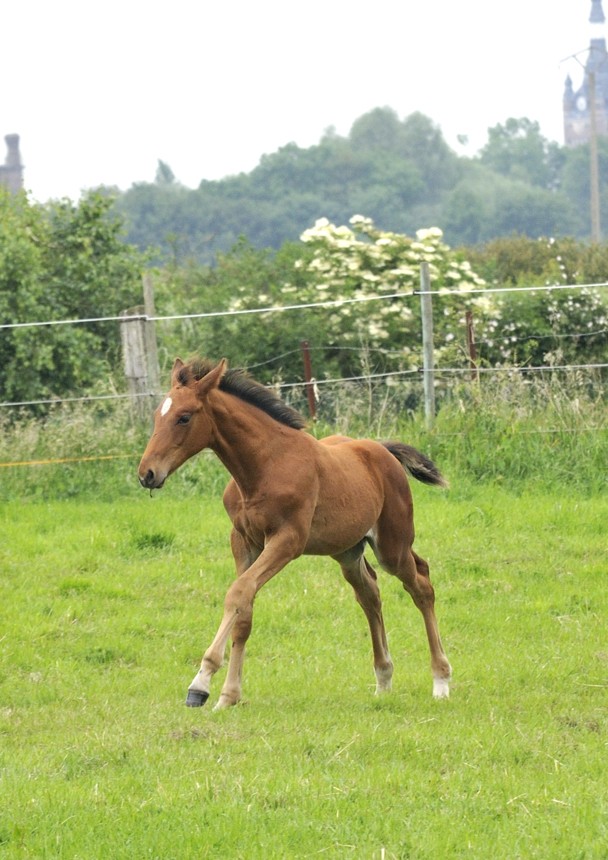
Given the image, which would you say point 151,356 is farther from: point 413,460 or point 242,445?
point 242,445

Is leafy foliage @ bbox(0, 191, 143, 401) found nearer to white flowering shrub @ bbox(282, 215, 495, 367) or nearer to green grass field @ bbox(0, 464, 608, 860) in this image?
white flowering shrub @ bbox(282, 215, 495, 367)

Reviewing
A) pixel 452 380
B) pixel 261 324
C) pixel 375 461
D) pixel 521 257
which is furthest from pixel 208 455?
pixel 521 257

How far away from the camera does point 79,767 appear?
19.3ft

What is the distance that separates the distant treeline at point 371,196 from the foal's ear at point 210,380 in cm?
7776

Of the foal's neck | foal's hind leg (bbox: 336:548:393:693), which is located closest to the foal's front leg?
the foal's neck

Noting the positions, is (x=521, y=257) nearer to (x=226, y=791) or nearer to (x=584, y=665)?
(x=584, y=665)

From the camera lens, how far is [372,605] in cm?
790

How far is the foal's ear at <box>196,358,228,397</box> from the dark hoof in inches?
61.7

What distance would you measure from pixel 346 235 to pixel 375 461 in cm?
1243

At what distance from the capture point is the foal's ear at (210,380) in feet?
23.4

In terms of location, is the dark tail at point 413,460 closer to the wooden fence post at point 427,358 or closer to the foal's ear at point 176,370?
the foal's ear at point 176,370

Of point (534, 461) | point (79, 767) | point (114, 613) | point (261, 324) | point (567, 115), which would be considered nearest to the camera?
point (79, 767)

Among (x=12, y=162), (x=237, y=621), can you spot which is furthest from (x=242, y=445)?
(x=12, y=162)

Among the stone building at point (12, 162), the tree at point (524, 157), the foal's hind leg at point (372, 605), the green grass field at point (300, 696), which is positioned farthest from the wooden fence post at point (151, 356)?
the tree at point (524, 157)
